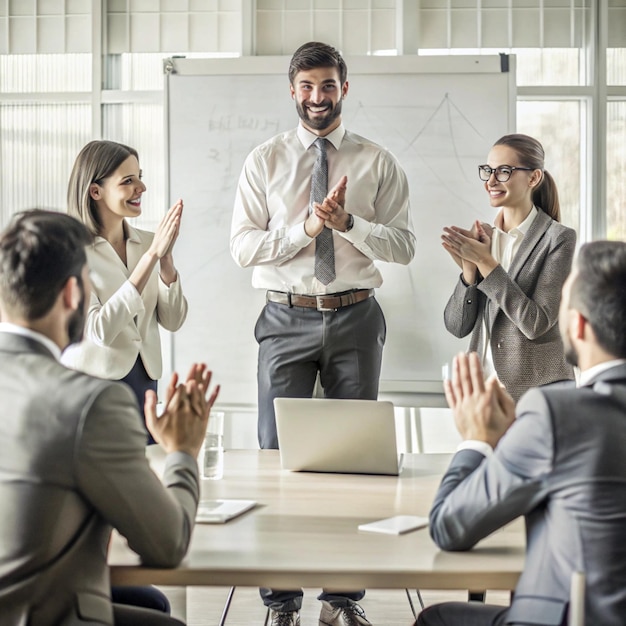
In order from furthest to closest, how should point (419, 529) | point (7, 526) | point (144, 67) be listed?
point (144, 67) → point (419, 529) → point (7, 526)

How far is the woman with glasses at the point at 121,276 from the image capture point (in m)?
3.02

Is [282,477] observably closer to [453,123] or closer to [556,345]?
[556,345]

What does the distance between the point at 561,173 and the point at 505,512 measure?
3319mm

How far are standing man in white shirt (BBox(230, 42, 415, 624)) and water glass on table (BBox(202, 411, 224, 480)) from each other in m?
1.05

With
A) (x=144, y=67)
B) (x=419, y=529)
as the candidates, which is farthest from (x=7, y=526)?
(x=144, y=67)

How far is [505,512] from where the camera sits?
1416mm

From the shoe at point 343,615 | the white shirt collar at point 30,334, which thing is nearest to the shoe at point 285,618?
the shoe at point 343,615

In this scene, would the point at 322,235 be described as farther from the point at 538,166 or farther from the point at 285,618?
the point at 285,618

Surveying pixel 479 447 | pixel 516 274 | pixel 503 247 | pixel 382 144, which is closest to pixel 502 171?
pixel 503 247

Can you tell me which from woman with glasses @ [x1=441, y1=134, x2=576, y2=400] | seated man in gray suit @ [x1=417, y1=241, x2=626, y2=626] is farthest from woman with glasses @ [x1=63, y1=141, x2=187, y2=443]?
seated man in gray suit @ [x1=417, y1=241, x2=626, y2=626]

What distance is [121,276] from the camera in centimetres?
316

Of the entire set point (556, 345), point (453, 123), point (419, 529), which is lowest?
point (419, 529)

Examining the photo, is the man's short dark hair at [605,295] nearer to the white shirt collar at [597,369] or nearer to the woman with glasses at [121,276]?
the white shirt collar at [597,369]

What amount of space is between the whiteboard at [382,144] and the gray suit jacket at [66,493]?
2.86 metres
